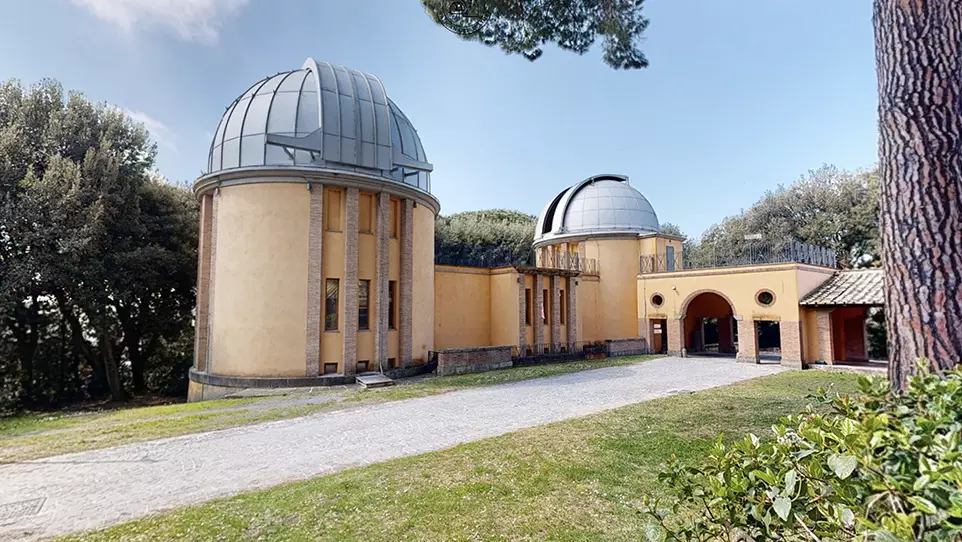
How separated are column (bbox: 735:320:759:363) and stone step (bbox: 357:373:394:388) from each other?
14.5 m

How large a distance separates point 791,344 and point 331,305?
16984 mm

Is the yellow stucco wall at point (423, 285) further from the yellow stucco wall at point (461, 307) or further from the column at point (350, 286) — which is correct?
the column at point (350, 286)

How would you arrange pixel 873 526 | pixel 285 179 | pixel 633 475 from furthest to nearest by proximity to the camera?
1. pixel 285 179
2. pixel 633 475
3. pixel 873 526

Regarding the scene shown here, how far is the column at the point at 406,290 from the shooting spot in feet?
51.4

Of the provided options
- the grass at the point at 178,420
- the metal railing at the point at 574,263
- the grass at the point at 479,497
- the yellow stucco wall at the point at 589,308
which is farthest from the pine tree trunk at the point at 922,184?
the yellow stucco wall at the point at 589,308

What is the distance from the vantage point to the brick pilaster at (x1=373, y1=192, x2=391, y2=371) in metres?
14.9

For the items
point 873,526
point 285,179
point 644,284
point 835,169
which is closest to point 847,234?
point 835,169

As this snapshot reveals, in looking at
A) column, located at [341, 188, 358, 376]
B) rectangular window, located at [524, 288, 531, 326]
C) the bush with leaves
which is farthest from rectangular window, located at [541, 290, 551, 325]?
the bush with leaves

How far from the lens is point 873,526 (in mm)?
1254

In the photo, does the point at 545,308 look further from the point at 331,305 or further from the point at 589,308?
the point at 331,305

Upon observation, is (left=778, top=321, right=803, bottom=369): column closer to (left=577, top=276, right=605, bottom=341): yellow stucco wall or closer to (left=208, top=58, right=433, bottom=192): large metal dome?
(left=577, top=276, right=605, bottom=341): yellow stucco wall

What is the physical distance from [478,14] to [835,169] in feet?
90.6

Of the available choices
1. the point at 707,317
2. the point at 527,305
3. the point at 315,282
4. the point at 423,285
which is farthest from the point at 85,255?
the point at 707,317

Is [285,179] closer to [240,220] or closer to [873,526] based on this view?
[240,220]
